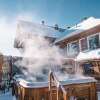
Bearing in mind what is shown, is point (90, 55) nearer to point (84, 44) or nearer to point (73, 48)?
point (84, 44)

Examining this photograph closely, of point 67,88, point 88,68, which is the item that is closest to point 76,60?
point 88,68

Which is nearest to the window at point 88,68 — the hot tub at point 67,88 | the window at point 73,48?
Result: the window at point 73,48

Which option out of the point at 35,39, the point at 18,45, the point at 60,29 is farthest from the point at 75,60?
the point at 60,29

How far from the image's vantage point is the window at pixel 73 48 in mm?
11863

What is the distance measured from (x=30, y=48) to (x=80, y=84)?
634cm

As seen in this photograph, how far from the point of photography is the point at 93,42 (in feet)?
34.3

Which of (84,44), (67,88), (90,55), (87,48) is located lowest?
(67,88)

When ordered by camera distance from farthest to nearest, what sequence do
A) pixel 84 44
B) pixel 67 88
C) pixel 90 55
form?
pixel 84 44 → pixel 90 55 → pixel 67 88

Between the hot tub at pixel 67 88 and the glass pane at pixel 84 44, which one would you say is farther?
the glass pane at pixel 84 44

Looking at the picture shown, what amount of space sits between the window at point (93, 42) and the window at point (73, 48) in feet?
4.18

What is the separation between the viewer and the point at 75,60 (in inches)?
439

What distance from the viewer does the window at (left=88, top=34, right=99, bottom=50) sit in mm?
10169

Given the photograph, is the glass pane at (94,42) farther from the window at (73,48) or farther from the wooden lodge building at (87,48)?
the window at (73,48)

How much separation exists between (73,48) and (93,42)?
211 cm
